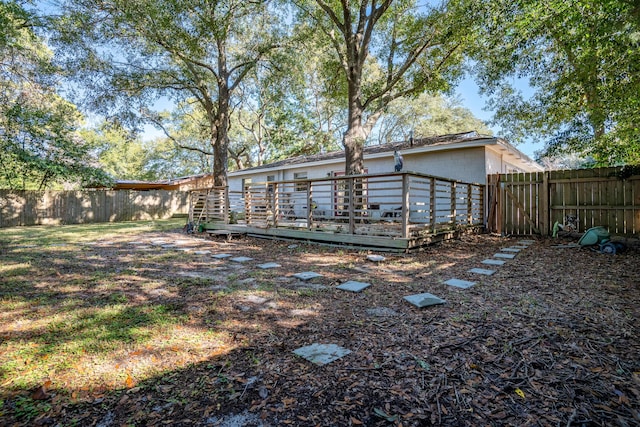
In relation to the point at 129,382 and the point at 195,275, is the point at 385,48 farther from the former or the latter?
the point at 129,382

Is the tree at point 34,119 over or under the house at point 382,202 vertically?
over

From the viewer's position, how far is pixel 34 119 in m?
11.0

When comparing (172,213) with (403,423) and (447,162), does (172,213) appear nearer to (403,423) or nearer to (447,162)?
(447,162)

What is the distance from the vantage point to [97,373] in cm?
189

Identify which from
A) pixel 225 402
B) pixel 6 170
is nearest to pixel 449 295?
pixel 225 402

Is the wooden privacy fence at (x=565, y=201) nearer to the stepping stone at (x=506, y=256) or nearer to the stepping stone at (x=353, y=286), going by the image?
the stepping stone at (x=506, y=256)

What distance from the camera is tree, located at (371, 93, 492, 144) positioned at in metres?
22.4

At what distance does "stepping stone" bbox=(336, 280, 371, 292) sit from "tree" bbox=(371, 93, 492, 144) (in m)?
20.3

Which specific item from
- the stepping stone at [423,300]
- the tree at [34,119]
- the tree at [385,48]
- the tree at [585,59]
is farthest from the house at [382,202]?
the tree at [34,119]

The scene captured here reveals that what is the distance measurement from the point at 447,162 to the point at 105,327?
983 cm

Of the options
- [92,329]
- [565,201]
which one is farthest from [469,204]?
[92,329]

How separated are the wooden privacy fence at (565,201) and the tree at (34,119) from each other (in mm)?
14083

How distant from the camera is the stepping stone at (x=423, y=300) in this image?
10.1 ft

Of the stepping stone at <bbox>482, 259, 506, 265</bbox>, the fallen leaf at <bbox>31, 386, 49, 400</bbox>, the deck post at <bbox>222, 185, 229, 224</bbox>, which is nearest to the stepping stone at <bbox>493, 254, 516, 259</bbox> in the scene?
the stepping stone at <bbox>482, 259, 506, 265</bbox>
